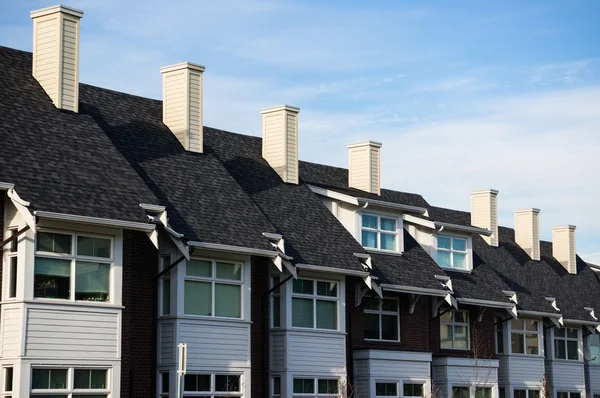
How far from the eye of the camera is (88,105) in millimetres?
32375

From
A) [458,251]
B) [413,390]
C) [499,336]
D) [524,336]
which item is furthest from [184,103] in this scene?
[524,336]

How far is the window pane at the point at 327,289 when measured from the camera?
3472 centimetres

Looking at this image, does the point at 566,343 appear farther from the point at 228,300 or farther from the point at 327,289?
the point at 228,300

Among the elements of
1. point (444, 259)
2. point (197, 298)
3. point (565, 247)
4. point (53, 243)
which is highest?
point (565, 247)

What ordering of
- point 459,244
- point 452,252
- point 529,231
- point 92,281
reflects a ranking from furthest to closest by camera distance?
1. point 529,231
2. point 459,244
3. point 452,252
4. point 92,281

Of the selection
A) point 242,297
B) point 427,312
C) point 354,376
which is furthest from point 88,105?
point 427,312

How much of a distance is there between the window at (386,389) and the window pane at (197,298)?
28.4 ft

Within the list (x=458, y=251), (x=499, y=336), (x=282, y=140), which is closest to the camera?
(x=282, y=140)

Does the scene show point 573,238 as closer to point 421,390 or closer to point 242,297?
point 421,390

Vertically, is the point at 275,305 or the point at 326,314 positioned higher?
the point at 275,305

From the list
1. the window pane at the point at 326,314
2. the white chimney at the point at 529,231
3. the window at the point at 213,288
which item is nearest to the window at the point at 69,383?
the window at the point at 213,288

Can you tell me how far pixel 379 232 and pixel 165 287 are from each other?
11376mm

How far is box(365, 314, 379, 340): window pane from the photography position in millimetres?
38031

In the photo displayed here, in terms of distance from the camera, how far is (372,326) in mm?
38281
